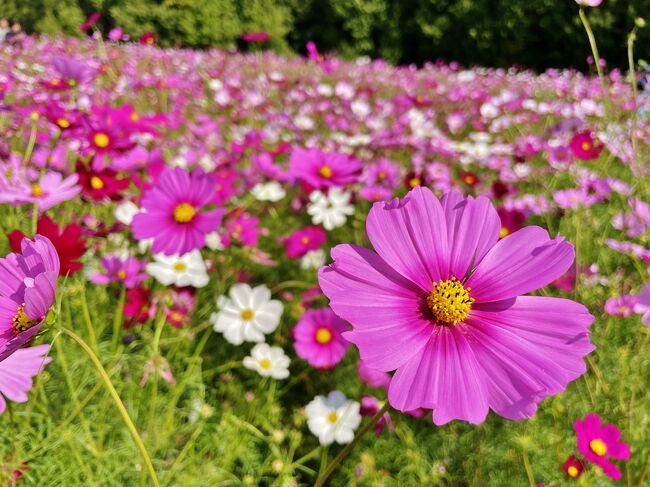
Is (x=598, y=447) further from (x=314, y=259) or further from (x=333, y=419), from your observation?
(x=314, y=259)

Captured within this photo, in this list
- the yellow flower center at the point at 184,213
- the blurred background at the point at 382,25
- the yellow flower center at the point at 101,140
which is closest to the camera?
the yellow flower center at the point at 184,213

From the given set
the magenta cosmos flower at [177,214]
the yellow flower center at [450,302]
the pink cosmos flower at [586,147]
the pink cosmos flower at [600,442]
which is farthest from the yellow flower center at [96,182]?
the pink cosmos flower at [586,147]

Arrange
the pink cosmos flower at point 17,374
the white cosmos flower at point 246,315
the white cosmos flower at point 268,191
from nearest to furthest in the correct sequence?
the pink cosmos flower at point 17,374, the white cosmos flower at point 246,315, the white cosmos flower at point 268,191

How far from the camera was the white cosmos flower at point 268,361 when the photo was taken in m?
1.01

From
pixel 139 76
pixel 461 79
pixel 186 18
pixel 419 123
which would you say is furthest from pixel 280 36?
pixel 419 123

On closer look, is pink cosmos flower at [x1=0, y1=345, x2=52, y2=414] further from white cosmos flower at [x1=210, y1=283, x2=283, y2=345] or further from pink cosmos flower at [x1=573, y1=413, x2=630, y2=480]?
pink cosmos flower at [x1=573, y1=413, x2=630, y2=480]

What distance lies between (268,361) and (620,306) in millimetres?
829

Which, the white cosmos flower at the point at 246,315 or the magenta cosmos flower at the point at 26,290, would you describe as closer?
the magenta cosmos flower at the point at 26,290

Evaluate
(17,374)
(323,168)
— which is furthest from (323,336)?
(17,374)

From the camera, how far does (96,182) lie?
91 centimetres

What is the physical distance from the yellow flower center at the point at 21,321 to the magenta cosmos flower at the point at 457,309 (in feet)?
0.86

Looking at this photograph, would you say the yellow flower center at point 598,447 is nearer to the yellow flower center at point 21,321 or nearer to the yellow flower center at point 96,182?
Result: the yellow flower center at point 21,321

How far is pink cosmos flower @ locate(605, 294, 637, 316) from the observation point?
3.56 feet

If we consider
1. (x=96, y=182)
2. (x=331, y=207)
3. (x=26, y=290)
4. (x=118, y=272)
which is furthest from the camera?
(x=331, y=207)
